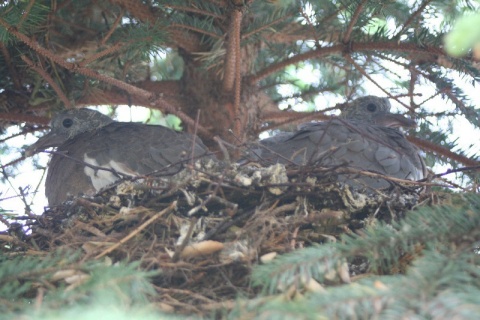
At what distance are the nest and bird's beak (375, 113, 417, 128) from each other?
5.31 feet

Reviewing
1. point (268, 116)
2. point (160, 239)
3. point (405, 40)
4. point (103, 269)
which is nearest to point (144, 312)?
point (103, 269)

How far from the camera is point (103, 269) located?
2.29 meters

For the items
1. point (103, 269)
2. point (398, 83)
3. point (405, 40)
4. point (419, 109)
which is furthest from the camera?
point (398, 83)

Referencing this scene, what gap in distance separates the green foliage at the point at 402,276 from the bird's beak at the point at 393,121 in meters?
2.36

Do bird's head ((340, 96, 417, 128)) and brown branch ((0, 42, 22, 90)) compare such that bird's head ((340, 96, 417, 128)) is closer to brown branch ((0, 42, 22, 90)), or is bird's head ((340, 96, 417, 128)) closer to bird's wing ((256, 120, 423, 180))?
bird's wing ((256, 120, 423, 180))

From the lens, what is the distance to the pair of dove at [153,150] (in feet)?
14.2

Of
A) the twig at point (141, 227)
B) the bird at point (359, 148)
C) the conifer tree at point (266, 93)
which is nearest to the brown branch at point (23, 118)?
the conifer tree at point (266, 93)

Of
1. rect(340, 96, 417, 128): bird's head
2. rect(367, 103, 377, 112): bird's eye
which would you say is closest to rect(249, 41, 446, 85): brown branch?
rect(340, 96, 417, 128): bird's head

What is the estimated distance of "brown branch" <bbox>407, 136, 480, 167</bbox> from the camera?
4.61 m

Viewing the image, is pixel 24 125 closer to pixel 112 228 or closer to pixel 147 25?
pixel 147 25

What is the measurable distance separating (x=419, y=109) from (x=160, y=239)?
8.23 feet

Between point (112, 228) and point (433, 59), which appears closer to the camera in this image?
point (112, 228)

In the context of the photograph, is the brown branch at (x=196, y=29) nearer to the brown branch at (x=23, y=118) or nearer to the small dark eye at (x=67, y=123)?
the small dark eye at (x=67, y=123)

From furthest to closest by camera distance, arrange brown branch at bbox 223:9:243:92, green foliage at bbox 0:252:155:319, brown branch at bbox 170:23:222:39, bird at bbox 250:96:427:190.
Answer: bird at bbox 250:96:427:190
brown branch at bbox 170:23:222:39
brown branch at bbox 223:9:243:92
green foliage at bbox 0:252:155:319
